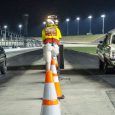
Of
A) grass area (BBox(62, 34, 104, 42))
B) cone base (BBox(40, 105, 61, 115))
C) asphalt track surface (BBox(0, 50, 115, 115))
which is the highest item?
cone base (BBox(40, 105, 61, 115))

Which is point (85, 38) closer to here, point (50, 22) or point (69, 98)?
point (50, 22)

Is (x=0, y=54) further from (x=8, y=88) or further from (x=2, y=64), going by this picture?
(x=8, y=88)

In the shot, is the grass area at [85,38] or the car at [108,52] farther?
the grass area at [85,38]

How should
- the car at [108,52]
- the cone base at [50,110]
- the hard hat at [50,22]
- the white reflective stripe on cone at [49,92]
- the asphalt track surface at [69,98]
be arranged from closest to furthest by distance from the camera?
the cone base at [50,110] → the white reflective stripe on cone at [49,92] → the asphalt track surface at [69,98] → the hard hat at [50,22] → the car at [108,52]

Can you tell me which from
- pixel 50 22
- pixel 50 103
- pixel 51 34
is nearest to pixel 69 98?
pixel 51 34

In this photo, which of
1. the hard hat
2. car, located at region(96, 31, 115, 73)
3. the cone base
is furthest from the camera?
car, located at region(96, 31, 115, 73)

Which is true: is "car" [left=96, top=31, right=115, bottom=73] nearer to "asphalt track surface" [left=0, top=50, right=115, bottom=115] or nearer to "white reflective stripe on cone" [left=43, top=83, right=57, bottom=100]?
"asphalt track surface" [left=0, top=50, right=115, bottom=115]

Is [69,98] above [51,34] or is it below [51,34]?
below

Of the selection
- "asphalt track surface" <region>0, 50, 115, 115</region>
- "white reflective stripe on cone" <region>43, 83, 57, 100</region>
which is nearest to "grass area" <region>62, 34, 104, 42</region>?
"asphalt track surface" <region>0, 50, 115, 115</region>

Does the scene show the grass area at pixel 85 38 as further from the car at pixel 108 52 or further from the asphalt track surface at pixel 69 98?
the asphalt track surface at pixel 69 98

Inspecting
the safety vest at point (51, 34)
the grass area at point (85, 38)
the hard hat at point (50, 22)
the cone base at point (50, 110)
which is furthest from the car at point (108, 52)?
the grass area at point (85, 38)

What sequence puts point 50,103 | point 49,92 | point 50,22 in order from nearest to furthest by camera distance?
point 50,103 → point 49,92 → point 50,22

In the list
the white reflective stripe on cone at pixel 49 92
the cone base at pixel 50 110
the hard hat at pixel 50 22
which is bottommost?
the cone base at pixel 50 110

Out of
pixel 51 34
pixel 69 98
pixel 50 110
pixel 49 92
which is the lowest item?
pixel 69 98
